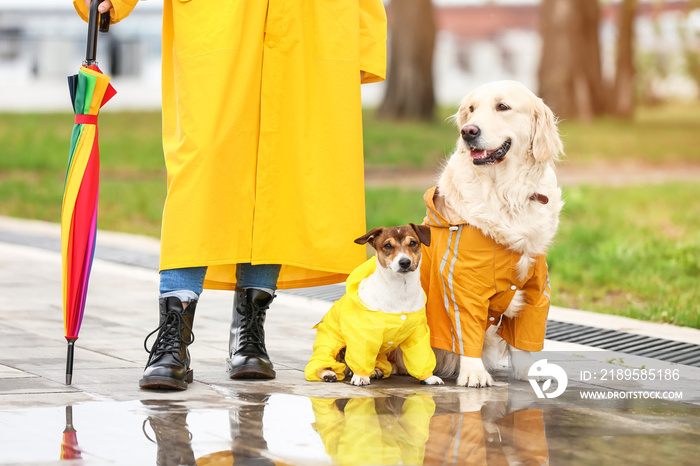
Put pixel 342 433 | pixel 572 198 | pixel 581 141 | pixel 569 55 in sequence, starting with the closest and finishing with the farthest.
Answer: pixel 342 433
pixel 572 198
pixel 581 141
pixel 569 55

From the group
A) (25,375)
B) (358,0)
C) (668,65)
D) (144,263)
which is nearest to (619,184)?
(144,263)

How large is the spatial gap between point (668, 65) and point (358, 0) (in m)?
30.6

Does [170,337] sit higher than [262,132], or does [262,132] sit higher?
[262,132]

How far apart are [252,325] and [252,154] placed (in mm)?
722

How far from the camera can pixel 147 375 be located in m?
3.64

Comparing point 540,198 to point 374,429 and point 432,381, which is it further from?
point 374,429

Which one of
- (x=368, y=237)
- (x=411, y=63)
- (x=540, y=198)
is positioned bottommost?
(x=368, y=237)

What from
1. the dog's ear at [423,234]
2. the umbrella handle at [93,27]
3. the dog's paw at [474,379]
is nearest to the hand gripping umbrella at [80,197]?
the umbrella handle at [93,27]

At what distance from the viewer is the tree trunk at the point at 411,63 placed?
20.6 meters

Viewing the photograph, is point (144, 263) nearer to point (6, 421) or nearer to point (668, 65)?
point (6, 421)

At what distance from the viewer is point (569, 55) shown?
22.2 metres

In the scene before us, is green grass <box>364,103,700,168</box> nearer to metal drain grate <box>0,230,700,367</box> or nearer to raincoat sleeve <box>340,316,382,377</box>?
metal drain grate <box>0,230,700,367</box>

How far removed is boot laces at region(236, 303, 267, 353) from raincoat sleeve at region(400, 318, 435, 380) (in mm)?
607

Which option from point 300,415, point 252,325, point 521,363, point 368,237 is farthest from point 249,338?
point 521,363
